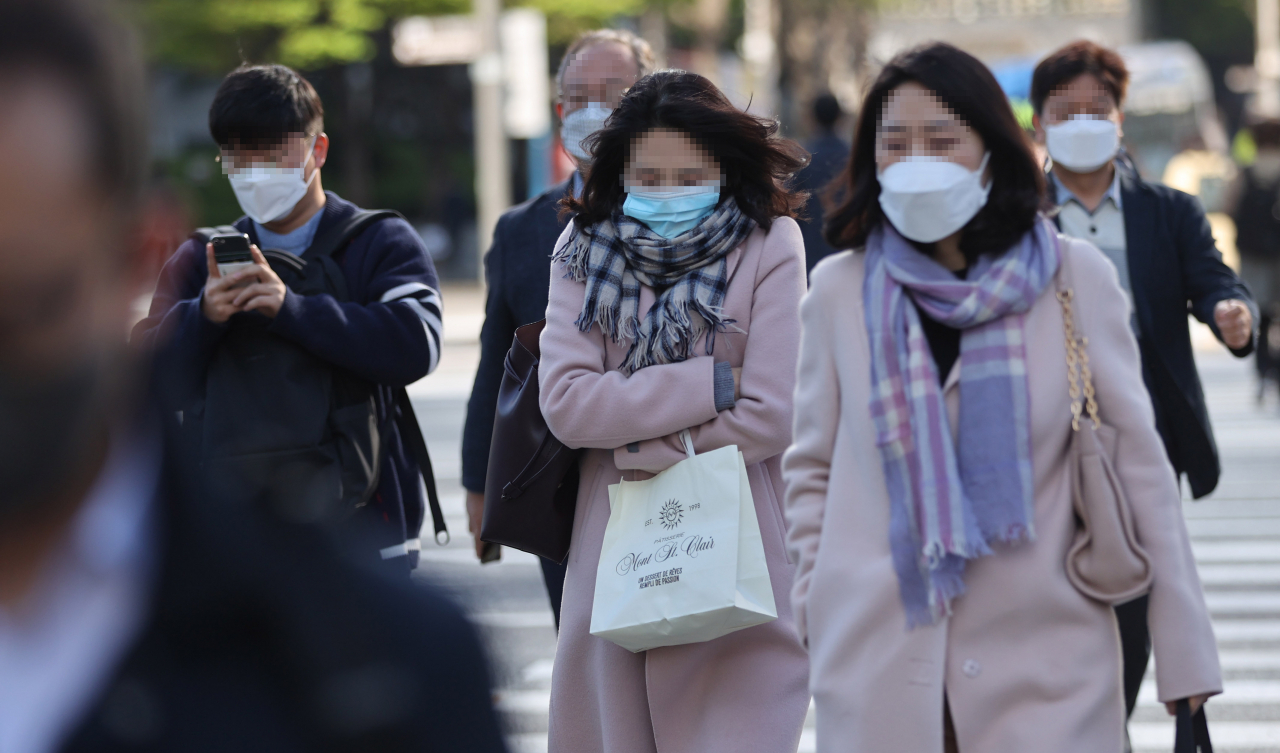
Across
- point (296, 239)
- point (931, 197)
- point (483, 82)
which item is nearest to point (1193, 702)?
point (931, 197)

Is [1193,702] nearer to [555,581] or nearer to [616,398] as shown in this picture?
[616,398]

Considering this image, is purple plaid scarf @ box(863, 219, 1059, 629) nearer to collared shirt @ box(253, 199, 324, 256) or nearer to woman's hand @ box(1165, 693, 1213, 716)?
woman's hand @ box(1165, 693, 1213, 716)

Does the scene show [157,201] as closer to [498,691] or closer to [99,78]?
[99,78]

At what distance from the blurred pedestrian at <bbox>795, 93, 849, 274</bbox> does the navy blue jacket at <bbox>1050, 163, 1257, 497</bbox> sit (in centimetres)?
86

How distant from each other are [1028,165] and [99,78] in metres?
2.27

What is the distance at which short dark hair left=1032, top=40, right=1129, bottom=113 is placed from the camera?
4422mm

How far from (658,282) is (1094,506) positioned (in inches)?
45.6

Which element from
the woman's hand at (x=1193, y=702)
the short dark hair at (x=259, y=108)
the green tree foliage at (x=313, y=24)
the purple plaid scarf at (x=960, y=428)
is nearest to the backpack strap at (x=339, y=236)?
the short dark hair at (x=259, y=108)

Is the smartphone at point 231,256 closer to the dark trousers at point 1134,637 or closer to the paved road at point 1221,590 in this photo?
the paved road at point 1221,590

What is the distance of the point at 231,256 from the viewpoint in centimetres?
368

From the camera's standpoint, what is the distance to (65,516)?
863mm

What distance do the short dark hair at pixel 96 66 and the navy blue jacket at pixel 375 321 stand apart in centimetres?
281

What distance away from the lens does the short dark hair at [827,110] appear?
8.94 m

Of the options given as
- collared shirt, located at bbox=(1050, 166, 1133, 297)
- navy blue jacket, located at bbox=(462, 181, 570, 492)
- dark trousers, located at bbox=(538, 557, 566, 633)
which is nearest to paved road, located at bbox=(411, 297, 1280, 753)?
dark trousers, located at bbox=(538, 557, 566, 633)
